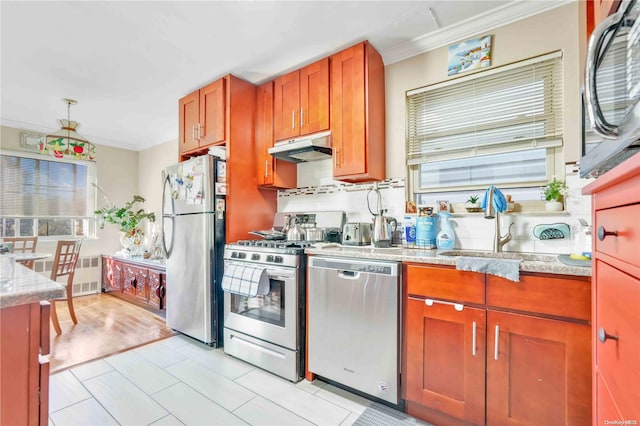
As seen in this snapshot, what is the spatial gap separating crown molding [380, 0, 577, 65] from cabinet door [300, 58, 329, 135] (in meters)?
0.53

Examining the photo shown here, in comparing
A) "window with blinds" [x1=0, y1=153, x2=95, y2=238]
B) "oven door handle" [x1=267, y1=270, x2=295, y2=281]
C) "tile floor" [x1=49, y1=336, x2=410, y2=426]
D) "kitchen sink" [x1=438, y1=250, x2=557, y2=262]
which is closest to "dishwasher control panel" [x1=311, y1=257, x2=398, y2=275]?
"oven door handle" [x1=267, y1=270, x2=295, y2=281]

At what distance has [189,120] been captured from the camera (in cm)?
313

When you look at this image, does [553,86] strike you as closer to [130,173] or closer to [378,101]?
[378,101]

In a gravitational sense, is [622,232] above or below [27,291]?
above

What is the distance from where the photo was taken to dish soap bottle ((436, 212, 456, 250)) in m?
2.07

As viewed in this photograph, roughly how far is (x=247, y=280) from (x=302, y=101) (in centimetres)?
159

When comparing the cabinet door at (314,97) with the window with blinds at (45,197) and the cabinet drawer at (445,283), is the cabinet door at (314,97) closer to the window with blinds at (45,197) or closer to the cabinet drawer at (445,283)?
the cabinet drawer at (445,283)

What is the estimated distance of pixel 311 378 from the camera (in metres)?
2.06

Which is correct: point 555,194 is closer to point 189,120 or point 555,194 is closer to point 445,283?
point 445,283

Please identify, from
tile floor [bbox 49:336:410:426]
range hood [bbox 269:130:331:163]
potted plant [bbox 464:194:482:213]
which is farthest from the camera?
range hood [bbox 269:130:331:163]

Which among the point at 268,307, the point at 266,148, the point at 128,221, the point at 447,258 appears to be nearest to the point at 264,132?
the point at 266,148

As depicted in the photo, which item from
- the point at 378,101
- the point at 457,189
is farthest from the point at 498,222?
the point at 378,101

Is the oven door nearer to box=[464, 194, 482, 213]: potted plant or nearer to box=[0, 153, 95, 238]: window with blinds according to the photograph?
box=[464, 194, 482, 213]: potted plant

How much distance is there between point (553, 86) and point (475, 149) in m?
0.57
